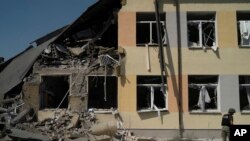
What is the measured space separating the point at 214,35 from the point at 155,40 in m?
2.74

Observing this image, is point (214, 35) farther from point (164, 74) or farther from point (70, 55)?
point (70, 55)

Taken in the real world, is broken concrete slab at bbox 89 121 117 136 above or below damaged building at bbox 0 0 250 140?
below

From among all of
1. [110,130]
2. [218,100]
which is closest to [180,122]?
[218,100]

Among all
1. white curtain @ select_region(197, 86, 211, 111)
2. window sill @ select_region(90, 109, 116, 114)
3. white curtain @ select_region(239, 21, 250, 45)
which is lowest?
window sill @ select_region(90, 109, 116, 114)

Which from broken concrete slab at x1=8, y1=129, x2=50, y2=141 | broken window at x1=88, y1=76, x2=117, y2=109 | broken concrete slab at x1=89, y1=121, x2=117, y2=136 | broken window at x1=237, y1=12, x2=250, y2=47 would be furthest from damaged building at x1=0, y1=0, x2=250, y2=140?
broken concrete slab at x1=8, y1=129, x2=50, y2=141

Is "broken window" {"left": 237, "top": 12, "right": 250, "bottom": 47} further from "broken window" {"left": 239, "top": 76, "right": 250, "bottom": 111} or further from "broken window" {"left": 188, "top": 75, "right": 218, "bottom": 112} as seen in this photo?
"broken window" {"left": 188, "top": 75, "right": 218, "bottom": 112}

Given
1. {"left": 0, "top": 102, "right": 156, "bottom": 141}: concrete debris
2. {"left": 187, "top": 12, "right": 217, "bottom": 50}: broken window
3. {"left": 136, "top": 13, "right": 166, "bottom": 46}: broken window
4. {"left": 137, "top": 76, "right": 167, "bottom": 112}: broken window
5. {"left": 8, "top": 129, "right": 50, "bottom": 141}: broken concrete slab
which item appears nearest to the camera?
{"left": 8, "top": 129, "right": 50, "bottom": 141}: broken concrete slab

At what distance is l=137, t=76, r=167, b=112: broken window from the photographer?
17.6 meters

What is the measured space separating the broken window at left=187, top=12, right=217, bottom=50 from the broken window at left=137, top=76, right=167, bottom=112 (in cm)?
238

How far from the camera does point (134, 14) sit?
17.7m

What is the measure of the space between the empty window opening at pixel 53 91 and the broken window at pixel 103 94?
1.24m

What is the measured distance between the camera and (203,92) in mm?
17672

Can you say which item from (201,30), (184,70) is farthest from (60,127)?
(201,30)

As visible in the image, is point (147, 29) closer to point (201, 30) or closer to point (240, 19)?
point (201, 30)
